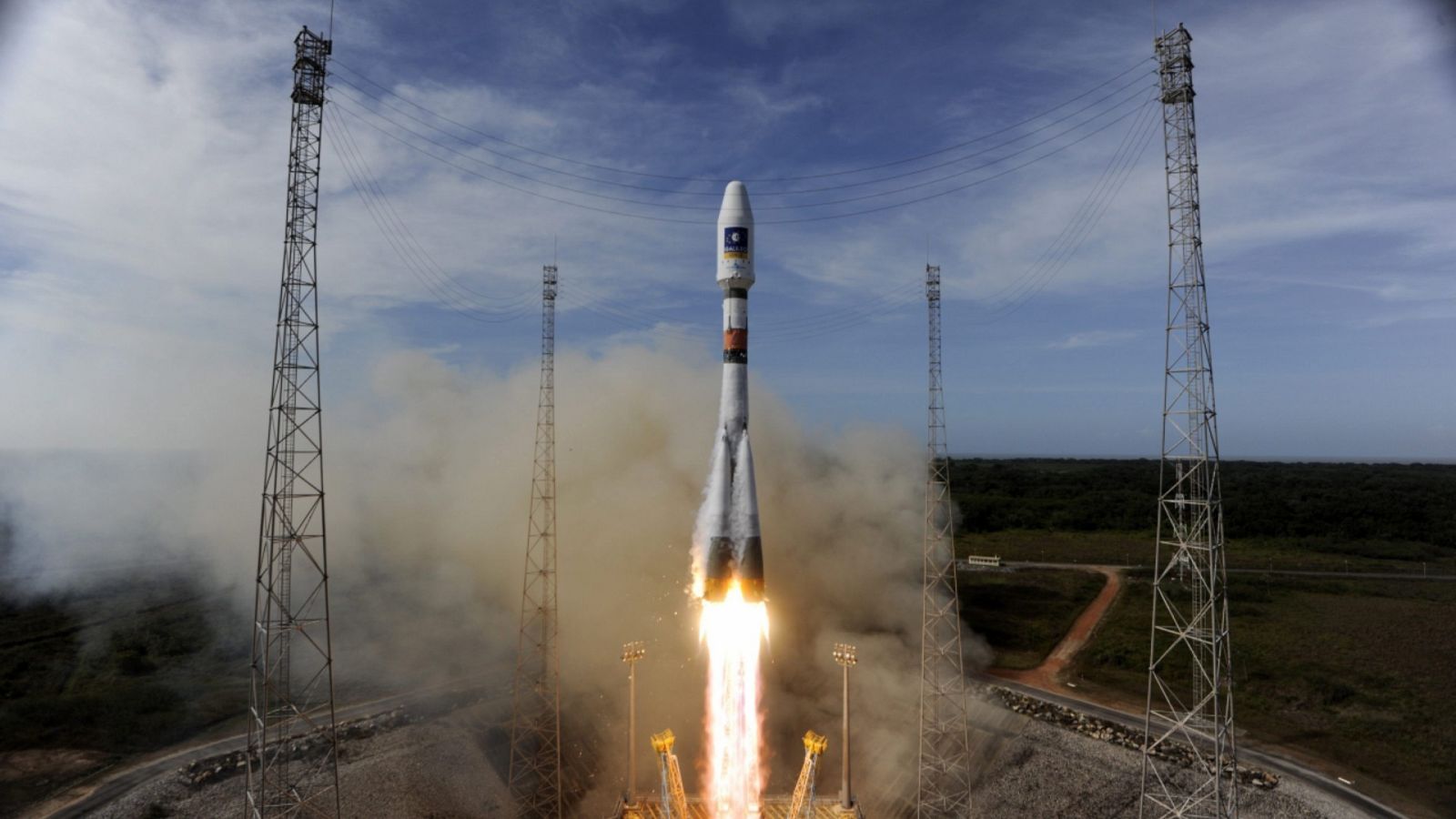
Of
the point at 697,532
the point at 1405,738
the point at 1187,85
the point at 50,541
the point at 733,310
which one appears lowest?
the point at 1405,738

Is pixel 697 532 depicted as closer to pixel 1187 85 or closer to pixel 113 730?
pixel 1187 85

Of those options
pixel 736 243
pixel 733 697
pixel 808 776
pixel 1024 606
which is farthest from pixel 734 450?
Result: pixel 1024 606

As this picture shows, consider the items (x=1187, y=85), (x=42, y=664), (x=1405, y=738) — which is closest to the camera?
(x=1187, y=85)

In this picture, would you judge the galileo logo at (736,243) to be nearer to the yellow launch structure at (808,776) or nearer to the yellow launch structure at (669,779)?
the yellow launch structure at (669,779)

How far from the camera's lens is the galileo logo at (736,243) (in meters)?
26.4

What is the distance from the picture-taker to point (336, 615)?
56.2 metres

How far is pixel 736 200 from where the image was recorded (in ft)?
87.7

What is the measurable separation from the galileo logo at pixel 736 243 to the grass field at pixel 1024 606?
36080 mm

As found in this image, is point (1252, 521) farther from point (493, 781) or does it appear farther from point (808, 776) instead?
point (493, 781)

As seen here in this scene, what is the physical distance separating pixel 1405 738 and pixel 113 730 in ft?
215

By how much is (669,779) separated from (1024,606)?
141 ft

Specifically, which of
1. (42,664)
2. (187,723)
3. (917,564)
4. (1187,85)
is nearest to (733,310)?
(1187,85)

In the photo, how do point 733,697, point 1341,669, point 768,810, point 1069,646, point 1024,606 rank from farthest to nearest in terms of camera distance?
point 1024,606 < point 1069,646 < point 1341,669 < point 768,810 < point 733,697

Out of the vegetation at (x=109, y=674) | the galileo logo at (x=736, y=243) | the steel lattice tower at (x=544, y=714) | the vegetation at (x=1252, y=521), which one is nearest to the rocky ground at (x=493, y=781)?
the steel lattice tower at (x=544, y=714)
